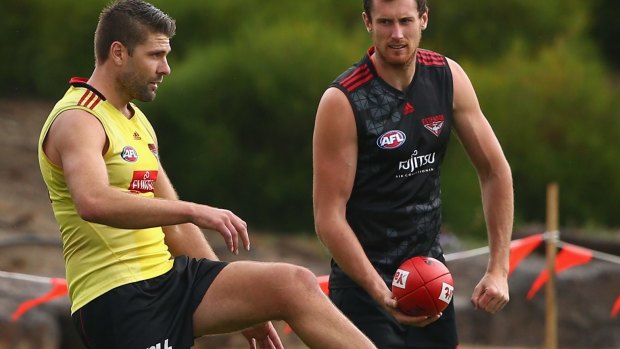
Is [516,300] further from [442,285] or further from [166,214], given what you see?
[166,214]

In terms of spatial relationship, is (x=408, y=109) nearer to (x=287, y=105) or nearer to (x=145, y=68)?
(x=145, y=68)

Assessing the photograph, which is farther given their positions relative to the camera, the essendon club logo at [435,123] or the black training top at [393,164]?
the essendon club logo at [435,123]

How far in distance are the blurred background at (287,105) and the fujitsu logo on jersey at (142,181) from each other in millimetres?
9327

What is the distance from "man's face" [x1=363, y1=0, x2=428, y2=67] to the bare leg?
124 cm

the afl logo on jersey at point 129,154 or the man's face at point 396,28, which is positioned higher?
the man's face at point 396,28

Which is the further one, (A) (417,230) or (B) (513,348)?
(B) (513,348)

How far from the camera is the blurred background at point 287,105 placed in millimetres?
17516

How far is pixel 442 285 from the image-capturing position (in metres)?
6.05

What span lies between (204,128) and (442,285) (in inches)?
461

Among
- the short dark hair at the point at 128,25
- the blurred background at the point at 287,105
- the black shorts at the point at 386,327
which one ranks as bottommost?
the blurred background at the point at 287,105

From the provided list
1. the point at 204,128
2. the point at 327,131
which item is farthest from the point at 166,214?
the point at 204,128

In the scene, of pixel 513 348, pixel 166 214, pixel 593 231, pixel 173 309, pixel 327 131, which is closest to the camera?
pixel 166 214

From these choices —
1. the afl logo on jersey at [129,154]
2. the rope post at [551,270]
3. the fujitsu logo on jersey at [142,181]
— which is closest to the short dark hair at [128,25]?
the afl logo on jersey at [129,154]

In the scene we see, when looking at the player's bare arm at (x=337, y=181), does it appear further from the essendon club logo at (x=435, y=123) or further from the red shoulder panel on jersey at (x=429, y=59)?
the red shoulder panel on jersey at (x=429, y=59)
